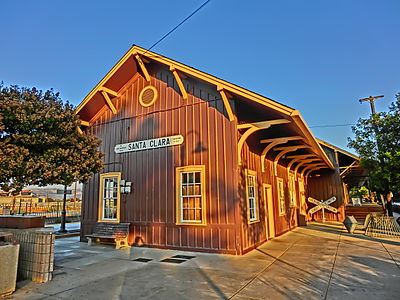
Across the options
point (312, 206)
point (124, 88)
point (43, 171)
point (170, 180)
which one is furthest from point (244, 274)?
point (312, 206)

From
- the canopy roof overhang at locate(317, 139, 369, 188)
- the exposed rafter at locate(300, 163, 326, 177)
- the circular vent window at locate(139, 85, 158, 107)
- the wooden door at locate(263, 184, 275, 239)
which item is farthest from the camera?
the canopy roof overhang at locate(317, 139, 369, 188)

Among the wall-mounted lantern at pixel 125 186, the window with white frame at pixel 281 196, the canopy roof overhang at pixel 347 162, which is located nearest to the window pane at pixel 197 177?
the wall-mounted lantern at pixel 125 186

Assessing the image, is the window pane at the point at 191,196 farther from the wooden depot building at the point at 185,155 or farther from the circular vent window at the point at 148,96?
the circular vent window at the point at 148,96

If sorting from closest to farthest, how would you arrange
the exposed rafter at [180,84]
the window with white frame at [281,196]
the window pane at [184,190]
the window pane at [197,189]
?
the window pane at [197,189]
the window pane at [184,190]
the exposed rafter at [180,84]
the window with white frame at [281,196]

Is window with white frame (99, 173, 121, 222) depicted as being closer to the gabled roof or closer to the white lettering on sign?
the white lettering on sign

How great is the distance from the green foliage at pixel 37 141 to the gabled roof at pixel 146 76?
337 centimetres

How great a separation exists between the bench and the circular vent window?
4346 mm

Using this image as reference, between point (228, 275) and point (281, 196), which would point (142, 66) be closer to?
point (228, 275)

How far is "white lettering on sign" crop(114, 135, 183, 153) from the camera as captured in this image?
28.3ft

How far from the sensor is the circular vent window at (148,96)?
950 centimetres

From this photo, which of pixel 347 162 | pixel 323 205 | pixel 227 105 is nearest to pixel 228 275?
pixel 227 105

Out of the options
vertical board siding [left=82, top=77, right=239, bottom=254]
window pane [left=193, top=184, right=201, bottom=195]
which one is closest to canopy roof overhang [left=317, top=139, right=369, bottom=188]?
vertical board siding [left=82, top=77, right=239, bottom=254]

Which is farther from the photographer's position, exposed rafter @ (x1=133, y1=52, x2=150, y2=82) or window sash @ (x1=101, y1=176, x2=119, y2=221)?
window sash @ (x1=101, y1=176, x2=119, y2=221)

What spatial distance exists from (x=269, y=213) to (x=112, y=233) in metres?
5.77
